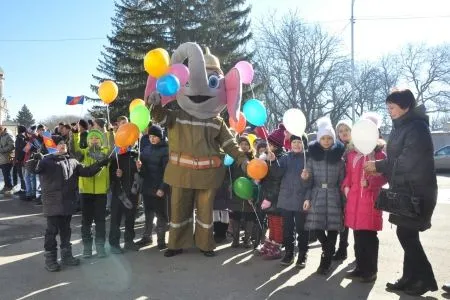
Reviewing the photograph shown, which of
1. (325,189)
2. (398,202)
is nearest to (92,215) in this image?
(325,189)

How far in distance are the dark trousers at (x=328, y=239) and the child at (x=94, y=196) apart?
8.62 feet

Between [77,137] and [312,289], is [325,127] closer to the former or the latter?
[312,289]

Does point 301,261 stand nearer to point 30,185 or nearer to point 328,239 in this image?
point 328,239

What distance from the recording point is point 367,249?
4582 mm

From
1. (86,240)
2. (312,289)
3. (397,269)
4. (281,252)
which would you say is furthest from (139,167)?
(397,269)

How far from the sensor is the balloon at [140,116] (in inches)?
200

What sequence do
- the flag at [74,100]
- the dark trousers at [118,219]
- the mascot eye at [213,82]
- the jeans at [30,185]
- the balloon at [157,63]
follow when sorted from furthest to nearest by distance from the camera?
1. the jeans at [30,185]
2. the flag at [74,100]
3. the dark trousers at [118,219]
4. the mascot eye at [213,82]
5. the balloon at [157,63]

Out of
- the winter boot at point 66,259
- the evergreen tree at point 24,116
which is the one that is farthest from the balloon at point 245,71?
the evergreen tree at point 24,116

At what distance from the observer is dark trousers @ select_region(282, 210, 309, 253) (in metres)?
5.04

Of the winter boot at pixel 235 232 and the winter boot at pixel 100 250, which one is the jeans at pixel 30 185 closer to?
the winter boot at pixel 100 250

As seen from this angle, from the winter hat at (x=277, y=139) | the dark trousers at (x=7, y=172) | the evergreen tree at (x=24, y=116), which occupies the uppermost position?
the evergreen tree at (x=24, y=116)

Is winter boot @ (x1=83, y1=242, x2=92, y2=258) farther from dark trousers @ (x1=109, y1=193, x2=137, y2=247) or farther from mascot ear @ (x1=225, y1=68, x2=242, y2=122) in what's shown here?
mascot ear @ (x1=225, y1=68, x2=242, y2=122)

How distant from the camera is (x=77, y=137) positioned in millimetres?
6531

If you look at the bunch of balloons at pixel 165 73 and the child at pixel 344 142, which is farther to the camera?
the child at pixel 344 142
